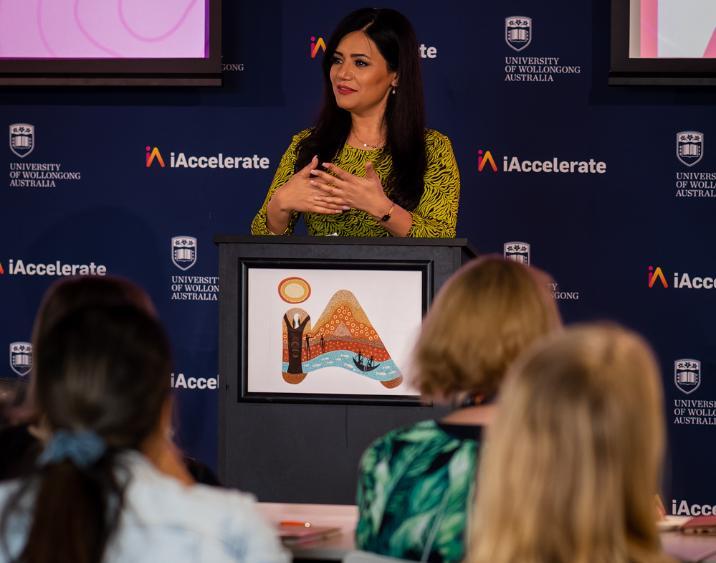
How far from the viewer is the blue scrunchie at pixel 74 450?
5.10 ft

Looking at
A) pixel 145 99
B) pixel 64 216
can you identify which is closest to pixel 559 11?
pixel 145 99

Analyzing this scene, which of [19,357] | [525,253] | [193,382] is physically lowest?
[193,382]

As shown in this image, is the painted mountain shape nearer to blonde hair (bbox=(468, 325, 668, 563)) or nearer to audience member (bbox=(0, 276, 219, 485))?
audience member (bbox=(0, 276, 219, 485))

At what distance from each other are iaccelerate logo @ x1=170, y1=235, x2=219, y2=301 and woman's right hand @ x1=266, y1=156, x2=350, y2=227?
203 centimetres

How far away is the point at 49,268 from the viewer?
5.38 meters

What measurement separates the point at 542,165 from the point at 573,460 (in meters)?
4.00

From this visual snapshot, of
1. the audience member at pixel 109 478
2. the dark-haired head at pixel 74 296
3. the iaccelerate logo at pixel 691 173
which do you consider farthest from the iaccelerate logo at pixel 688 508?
the audience member at pixel 109 478

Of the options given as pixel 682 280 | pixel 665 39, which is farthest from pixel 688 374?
pixel 665 39

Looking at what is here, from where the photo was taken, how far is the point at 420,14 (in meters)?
5.25

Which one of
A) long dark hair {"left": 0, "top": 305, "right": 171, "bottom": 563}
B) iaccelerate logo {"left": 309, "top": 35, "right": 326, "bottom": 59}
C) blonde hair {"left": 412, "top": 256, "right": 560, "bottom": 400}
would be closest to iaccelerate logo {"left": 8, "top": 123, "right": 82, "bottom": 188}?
iaccelerate logo {"left": 309, "top": 35, "right": 326, "bottom": 59}

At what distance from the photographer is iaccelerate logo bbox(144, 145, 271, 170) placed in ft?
17.4

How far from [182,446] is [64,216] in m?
1.22

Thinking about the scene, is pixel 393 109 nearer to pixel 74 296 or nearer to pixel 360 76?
pixel 360 76

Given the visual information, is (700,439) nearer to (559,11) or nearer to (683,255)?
(683,255)
